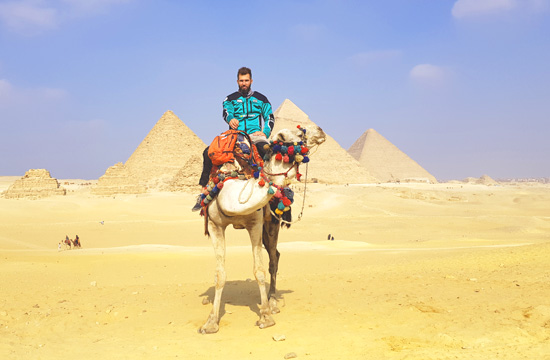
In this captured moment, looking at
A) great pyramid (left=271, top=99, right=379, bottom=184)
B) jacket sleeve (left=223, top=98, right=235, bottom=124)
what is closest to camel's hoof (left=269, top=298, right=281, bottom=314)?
jacket sleeve (left=223, top=98, right=235, bottom=124)

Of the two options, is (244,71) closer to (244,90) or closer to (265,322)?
(244,90)

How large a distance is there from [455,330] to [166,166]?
80.3 m

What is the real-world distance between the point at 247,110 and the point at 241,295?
2942 millimetres

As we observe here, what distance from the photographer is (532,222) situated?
29953 mm

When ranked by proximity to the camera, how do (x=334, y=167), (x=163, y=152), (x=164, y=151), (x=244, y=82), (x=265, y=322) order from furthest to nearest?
(x=334, y=167)
(x=164, y=151)
(x=163, y=152)
(x=244, y=82)
(x=265, y=322)

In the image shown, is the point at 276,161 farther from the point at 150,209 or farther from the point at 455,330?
the point at 150,209

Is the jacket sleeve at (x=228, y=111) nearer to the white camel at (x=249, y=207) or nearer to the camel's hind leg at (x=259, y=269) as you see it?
the white camel at (x=249, y=207)

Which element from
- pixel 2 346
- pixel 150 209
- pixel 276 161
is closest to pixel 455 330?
pixel 276 161

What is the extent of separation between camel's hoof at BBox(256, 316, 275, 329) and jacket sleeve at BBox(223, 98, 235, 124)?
2412 millimetres

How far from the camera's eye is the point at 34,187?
5075 centimetres

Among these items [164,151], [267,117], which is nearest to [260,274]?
[267,117]

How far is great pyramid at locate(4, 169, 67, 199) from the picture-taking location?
160ft

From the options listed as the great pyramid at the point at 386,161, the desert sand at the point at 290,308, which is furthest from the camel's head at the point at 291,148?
the great pyramid at the point at 386,161

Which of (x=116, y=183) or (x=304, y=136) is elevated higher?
(x=304, y=136)
